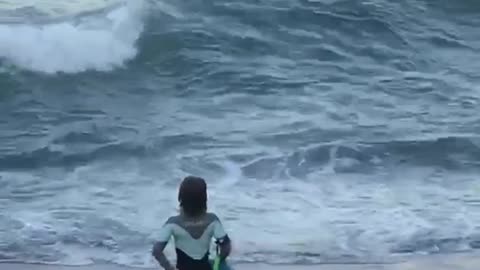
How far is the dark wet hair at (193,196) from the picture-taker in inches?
216

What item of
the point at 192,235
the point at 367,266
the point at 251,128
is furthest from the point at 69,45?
the point at 192,235

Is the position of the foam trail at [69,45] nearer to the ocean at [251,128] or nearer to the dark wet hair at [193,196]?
the ocean at [251,128]

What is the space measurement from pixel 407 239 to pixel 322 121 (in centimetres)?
287

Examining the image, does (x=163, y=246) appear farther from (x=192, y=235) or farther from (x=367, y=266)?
(x=367, y=266)

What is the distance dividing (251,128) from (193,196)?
5.07m

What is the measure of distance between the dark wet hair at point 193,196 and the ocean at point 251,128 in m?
2.09

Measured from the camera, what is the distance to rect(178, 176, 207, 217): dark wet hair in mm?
5477

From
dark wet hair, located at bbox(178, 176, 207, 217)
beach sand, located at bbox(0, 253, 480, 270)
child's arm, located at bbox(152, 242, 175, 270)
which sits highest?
dark wet hair, located at bbox(178, 176, 207, 217)

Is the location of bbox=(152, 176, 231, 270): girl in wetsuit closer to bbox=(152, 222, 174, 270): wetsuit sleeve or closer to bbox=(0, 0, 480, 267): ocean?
bbox=(152, 222, 174, 270): wetsuit sleeve

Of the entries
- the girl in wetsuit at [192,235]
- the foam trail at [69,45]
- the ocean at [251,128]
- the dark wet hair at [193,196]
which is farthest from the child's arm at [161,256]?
the foam trail at [69,45]

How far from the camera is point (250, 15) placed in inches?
570

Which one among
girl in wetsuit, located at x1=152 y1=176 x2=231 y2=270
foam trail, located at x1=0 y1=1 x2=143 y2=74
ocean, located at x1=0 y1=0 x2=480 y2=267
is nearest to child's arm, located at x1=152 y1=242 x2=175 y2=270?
girl in wetsuit, located at x1=152 y1=176 x2=231 y2=270

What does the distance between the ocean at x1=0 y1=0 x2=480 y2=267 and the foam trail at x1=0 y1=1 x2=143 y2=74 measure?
19mm

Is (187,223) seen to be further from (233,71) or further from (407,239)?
(233,71)
